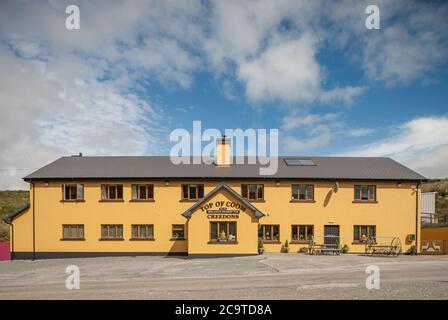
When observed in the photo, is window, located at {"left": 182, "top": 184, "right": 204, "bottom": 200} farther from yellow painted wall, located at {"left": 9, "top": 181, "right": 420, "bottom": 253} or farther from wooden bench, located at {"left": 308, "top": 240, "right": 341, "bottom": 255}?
wooden bench, located at {"left": 308, "top": 240, "right": 341, "bottom": 255}

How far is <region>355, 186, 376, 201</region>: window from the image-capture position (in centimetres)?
2684

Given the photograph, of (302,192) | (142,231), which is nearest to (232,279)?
(142,231)

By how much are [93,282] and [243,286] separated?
24.8 ft

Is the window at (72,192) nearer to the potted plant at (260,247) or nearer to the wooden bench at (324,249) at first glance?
the potted plant at (260,247)

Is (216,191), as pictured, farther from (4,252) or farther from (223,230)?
(4,252)

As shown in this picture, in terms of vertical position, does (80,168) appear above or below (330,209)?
above

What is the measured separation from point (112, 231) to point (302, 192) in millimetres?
16682

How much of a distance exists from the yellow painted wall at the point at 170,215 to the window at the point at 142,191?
43 cm

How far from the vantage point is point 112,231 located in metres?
26.8

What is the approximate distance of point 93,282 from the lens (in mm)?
15516

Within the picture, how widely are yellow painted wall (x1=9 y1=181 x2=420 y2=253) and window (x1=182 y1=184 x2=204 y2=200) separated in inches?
21.8

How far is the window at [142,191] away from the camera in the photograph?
27.0 m

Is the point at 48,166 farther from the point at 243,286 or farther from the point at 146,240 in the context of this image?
the point at 243,286
